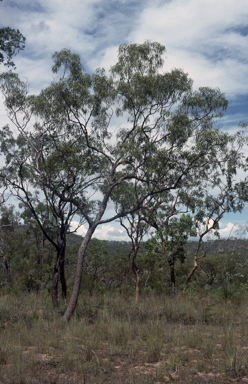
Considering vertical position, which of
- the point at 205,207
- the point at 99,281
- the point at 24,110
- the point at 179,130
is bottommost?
the point at 99,281

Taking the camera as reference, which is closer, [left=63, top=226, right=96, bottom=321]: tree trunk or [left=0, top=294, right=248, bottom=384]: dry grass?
[left=0, top=294, right=248, bottom=384]: dry grass

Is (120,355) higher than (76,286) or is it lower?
lower

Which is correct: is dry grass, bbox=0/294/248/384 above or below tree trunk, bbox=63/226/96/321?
below

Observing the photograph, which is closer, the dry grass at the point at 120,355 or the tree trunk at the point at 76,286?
the dry grass at the point at 120,355

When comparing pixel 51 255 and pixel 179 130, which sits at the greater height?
pixel 179 130

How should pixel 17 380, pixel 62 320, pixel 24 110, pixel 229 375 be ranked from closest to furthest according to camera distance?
pixel 17 380, pixel 229 375, pixel 62 320, pixel 24 110

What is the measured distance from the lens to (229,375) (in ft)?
17.9

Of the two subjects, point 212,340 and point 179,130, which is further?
point 179,130

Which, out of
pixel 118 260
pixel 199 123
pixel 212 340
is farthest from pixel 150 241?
pixel 212 340

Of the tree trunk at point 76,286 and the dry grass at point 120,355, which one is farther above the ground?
the tree trunk at point 76,286

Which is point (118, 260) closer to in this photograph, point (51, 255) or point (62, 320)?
point (51, 255)

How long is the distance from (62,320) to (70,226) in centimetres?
719

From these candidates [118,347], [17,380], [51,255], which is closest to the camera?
[17,380]

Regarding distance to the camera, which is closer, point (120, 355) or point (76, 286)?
point (120, 355)
